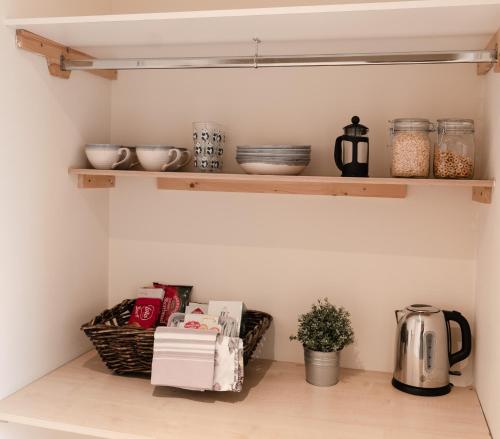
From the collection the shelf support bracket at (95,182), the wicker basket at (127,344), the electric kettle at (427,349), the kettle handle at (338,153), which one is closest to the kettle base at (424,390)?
the electric kettle at (427,349)

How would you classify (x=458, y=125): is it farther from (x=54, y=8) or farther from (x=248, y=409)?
(x=54, y=8)

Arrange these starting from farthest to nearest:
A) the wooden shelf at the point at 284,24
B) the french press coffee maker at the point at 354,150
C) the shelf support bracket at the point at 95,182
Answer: the shelf support bracket at the point at 95,182, the french press coffee maker at the point at 354,150, the wooden shelf at the point at 284,24

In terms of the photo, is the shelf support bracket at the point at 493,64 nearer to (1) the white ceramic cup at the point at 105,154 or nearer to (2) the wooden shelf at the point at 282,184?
(2) the wooden shelf at the point at 282,184

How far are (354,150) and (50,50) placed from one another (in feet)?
3.21

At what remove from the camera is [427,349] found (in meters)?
1.81

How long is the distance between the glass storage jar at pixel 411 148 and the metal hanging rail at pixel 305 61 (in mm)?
183

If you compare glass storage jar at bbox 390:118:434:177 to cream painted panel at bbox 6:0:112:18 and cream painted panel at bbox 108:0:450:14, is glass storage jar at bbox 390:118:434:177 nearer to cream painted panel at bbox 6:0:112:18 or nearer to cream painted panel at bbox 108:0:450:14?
cream painted panel at bbox 108:0:450:14

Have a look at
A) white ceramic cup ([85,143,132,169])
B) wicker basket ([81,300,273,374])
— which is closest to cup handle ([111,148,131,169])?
white ceramic cup ([85,143,132,169])

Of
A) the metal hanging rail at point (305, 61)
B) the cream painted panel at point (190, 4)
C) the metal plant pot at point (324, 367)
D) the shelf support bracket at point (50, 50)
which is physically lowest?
the metal plant pot at point (324, 367)

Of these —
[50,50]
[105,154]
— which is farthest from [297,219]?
[50,50]

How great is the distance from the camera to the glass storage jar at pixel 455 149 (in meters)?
1.72

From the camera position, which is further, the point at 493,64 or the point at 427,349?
the point at 427,349

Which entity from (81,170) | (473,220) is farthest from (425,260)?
(81,170)

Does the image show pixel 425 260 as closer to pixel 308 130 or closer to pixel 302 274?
pixel 302 274
